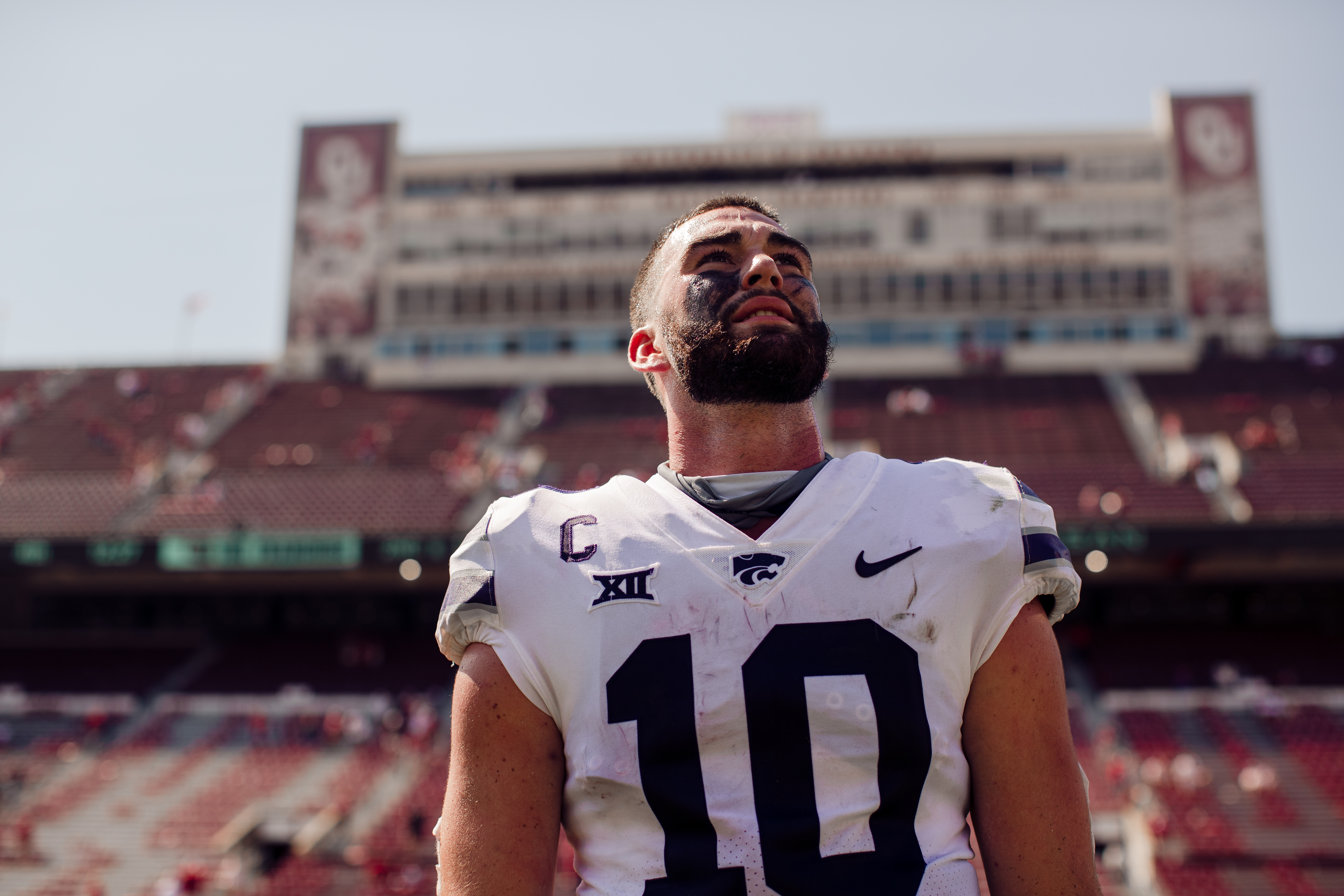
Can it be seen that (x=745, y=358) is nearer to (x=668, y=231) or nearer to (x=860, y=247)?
(x=668, y=231)

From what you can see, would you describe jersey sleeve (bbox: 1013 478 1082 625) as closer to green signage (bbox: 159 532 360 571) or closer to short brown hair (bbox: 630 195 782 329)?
short brown hair (bbox: 630 195 782 329)

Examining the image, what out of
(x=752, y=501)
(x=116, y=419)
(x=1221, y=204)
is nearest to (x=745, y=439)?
(x=752, y=501)

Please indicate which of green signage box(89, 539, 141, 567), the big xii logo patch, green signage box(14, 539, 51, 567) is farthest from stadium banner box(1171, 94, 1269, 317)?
the big xii logo patch

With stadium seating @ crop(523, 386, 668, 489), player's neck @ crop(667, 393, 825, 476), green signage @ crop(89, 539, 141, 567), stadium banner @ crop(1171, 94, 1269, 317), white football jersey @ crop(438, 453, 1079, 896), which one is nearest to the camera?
white football jersey @ crop(438, 453, 1079, 896)

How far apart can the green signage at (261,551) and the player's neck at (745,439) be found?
70.9ft

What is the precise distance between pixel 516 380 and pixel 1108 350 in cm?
2049

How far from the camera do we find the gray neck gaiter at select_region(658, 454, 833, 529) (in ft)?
6.55

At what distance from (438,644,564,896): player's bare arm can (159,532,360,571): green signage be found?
21.7 m

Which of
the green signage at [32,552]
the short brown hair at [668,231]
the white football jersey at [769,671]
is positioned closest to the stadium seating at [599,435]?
the green signage at [32,552]

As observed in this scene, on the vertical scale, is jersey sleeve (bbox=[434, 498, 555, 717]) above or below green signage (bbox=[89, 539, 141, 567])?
below

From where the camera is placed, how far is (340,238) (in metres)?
35.4

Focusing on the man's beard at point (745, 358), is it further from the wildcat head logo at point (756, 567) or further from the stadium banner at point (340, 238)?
the stadium banner at point (340, 238)

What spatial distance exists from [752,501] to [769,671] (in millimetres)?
377

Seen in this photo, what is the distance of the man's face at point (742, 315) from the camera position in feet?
6.73
